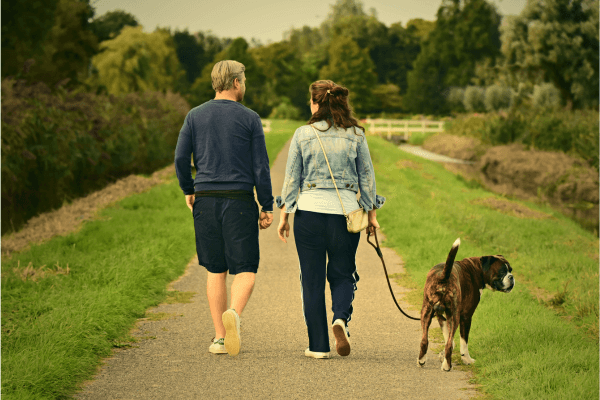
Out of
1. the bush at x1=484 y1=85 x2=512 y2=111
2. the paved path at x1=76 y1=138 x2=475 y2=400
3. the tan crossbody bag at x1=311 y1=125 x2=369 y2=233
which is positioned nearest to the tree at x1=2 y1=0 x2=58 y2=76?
the paved path at x1=76 y1=138 x2=475 y2=400

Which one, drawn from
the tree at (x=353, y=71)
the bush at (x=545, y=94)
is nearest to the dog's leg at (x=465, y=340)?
the bush at (x=545, y=94)

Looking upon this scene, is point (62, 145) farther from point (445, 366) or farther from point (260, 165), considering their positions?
point (445, 366)

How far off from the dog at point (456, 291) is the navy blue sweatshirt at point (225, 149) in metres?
1.43

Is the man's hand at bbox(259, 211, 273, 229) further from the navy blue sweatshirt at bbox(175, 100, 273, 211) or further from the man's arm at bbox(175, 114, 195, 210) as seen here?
the man's arm at bbox(175, 114, 195, 210)

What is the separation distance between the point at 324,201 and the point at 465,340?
1.48 metres

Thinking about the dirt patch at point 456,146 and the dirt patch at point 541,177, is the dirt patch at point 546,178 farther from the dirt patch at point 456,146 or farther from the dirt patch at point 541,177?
the dirt patch at point 456,146

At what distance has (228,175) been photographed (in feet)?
14.9

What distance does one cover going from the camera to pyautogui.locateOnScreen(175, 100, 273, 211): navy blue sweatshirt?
4539 millimetres

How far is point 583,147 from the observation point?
63.5ft

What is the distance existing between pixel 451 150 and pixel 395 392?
2971 centimetres

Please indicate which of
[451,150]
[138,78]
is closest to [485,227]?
[451,150]

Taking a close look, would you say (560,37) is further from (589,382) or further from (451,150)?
(589,382)

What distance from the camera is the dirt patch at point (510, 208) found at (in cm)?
1528

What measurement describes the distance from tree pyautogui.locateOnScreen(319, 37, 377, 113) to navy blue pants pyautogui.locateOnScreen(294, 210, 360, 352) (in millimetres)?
70579
